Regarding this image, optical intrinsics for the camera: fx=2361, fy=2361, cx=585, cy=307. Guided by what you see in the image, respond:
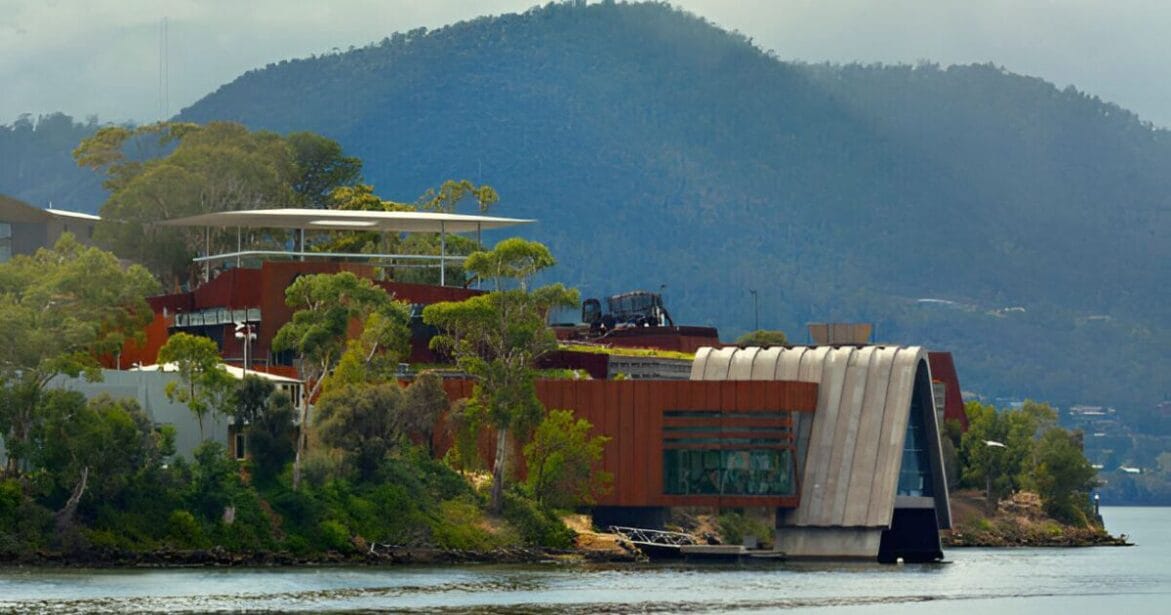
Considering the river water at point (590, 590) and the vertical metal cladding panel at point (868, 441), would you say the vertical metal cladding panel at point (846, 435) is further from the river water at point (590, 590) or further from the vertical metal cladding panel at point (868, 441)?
Result: the river water at point (590, 590)

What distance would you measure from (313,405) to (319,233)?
56.3m

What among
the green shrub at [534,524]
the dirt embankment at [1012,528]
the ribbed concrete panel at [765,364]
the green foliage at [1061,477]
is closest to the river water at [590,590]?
the green shrub at [534,524]

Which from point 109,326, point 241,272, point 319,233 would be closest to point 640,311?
point 319,233

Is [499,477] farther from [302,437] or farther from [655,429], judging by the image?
[302,437]

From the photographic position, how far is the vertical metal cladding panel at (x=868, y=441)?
120 meters

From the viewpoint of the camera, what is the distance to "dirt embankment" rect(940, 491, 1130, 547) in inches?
6324

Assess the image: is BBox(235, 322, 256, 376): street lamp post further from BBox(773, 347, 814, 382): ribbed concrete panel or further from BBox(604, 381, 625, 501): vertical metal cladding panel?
BBox(773, 347, 814, 382): ribbed concrete panel

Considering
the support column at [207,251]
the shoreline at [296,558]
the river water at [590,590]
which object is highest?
the support column at [207,251]

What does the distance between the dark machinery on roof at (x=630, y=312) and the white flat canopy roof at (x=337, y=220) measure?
16104 millimetres

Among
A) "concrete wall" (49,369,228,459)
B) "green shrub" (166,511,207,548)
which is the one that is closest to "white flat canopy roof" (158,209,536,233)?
"concrete wall" (49,369,228,459)

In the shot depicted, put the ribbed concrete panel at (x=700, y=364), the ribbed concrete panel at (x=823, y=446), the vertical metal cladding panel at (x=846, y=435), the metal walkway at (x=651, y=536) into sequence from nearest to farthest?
the metal walkway at (x=651, y=536) < the vertical metal cladding panel at (x=846, y=435) < the ribbed concrete panel at (x=823, y=446) < the ribbed concrete panel at (x=700, y=364)

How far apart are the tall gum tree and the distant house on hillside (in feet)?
154

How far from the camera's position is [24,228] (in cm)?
15700

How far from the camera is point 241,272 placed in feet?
415
